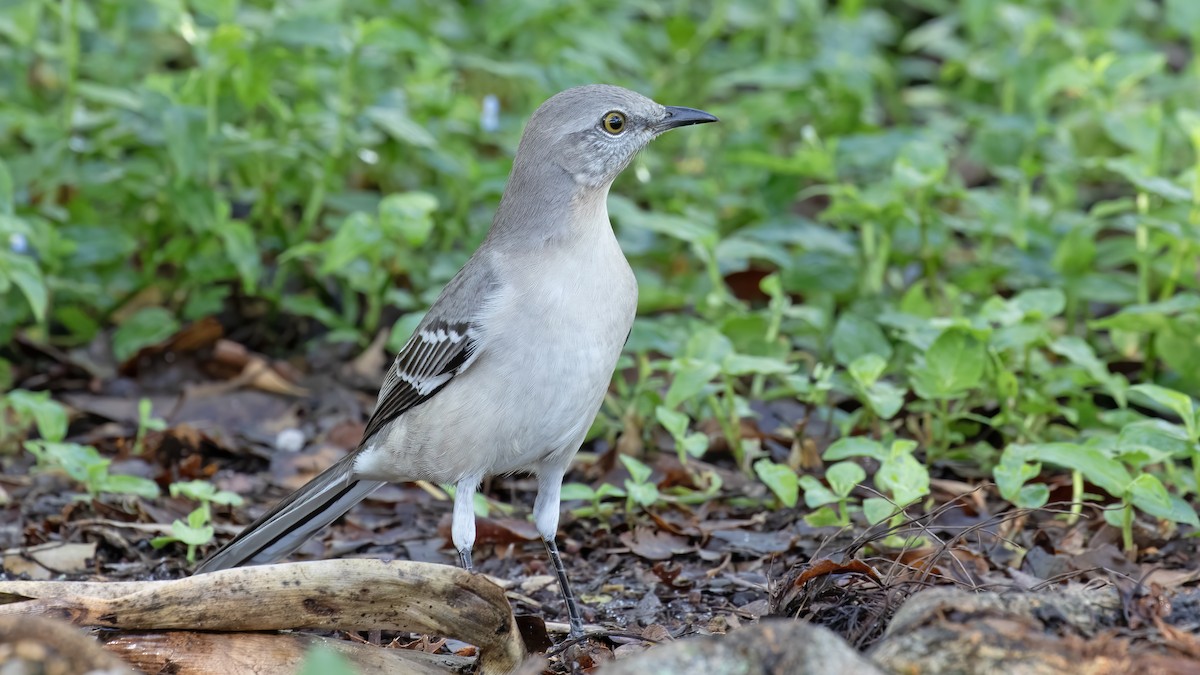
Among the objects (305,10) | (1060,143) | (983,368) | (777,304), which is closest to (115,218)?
(305,10)

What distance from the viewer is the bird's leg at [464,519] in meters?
5.50

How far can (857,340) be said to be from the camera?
23.2 ft

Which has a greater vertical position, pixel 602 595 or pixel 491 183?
pixel 491 183

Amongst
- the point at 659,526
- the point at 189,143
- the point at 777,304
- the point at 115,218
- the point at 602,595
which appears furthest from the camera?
the point at 115,218

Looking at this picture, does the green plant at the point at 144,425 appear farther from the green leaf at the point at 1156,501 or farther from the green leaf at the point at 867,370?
the green leaf at the point at 1156,501

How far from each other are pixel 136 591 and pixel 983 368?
3753 millimetres

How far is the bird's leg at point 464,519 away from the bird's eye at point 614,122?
1523 mm

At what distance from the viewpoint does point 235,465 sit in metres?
7.24

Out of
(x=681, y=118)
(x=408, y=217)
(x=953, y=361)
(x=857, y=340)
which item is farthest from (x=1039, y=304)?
(x=408, y=217)

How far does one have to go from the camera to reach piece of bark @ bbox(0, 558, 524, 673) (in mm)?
4281

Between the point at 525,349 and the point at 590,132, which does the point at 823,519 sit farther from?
the point at 590,132

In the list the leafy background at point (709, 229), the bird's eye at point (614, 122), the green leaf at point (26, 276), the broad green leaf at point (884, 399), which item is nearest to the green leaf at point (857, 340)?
the leafy background at point (709, 229)

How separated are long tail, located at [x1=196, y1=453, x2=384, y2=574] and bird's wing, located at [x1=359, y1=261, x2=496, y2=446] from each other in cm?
21

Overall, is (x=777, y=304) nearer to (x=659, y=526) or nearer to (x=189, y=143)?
(x=659, y=526)
